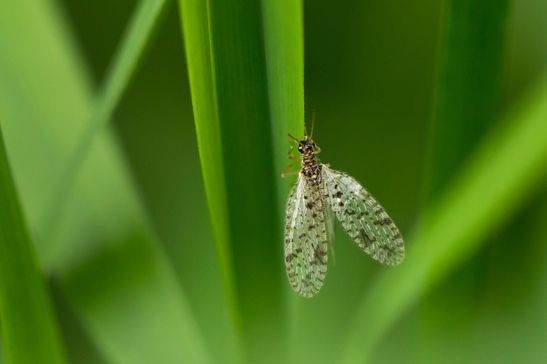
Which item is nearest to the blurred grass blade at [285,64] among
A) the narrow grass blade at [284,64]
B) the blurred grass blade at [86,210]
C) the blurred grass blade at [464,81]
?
the narrow grass blade at [284,64]

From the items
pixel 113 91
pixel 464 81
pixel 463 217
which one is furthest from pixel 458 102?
pixel 113 91

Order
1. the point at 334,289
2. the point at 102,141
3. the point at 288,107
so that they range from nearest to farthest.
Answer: the point at 288,107 → the point at 102,141 → the point at 334,289

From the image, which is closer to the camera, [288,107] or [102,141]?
[288,107]

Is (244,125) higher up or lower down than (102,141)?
lower down

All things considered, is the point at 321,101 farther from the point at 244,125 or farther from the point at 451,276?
the point at 244,125

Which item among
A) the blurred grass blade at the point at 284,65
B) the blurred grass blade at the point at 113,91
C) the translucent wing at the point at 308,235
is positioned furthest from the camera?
the translucent wing at the point at 308,235

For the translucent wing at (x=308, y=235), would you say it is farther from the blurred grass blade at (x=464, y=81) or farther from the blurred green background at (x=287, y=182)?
the blurred grass blade at (x=464, y=81)

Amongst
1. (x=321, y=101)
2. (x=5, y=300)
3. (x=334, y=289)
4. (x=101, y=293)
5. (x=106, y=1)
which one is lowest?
(x=5, y=300)

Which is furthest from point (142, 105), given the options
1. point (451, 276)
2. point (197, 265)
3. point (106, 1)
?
point (451, 276)
